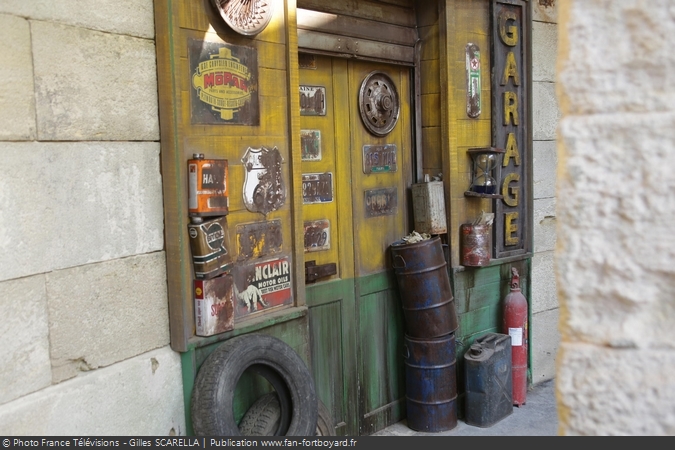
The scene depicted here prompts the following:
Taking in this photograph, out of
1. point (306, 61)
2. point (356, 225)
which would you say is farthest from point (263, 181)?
point (356, 225)

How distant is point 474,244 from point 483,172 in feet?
1.82

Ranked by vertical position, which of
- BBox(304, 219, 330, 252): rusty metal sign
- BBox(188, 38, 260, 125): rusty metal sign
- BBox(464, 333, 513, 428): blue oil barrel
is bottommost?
BBox(464, 333, 513, 428): blue oil barrel

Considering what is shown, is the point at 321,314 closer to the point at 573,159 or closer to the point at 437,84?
the point at 437,84

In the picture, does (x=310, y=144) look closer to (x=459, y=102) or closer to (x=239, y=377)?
(x=459, y=102)

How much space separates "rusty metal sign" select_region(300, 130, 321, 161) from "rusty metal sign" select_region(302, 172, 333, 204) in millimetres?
115

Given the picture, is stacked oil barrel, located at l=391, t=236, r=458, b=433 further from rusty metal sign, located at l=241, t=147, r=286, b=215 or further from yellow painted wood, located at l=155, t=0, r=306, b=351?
rusty metal sign, located at l=241, t=147, r=286, b=215

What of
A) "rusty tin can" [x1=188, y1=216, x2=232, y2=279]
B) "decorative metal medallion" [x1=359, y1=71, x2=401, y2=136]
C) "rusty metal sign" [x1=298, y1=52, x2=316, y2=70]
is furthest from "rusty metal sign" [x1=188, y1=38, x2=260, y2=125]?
"decorative metal medallion" [x1=359, y1=71, x2=401, y2=136]

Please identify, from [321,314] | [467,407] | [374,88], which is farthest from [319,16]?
[467,407]

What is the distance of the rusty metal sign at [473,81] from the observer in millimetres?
5457

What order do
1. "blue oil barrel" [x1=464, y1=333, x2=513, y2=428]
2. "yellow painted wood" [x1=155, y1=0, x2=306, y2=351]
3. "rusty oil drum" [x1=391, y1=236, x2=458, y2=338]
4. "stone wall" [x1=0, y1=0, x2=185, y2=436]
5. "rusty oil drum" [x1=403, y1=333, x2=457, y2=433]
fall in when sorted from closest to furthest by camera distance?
"stone wall" [x1=0, y1=0, x2=185, y2=436], "yellow painted wood" [x1=155, y1=0, x2=306, y2=351], "rusty oil drum" [x1=391, y1=236, x2=458, y2=338], "rusty oil drum" [x1=403, y1=333, x2=457, y2=433], "blue oil barrel" [x1=464, y1=333, x2=513, y2=428]

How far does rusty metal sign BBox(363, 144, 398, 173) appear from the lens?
5.10 m

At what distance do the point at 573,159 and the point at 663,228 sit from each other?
0.63 ft

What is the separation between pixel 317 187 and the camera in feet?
15.5

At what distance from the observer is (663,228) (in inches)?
48.6
